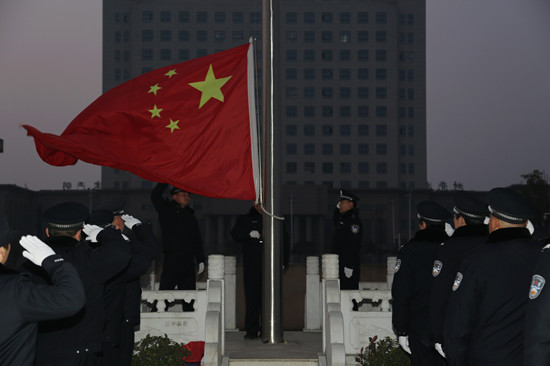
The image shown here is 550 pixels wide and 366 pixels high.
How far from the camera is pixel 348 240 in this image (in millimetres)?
13344

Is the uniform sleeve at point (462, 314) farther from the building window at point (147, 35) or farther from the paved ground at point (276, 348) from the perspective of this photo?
the building window at point (147, 35)

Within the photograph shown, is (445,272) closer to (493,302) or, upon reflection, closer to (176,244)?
(493,302)

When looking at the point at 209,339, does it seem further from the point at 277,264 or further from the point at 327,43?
the point at 327,43

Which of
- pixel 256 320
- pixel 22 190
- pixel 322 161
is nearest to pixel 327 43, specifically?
pixel 322 161

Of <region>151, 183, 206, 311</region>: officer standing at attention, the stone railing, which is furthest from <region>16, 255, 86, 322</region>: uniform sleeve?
<region>151, 183, 206, 311</region>: officer standing at attention

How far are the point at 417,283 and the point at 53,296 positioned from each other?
4243mm

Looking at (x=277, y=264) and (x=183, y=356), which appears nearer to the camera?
(x=183, y=356)

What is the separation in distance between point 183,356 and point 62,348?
166 inches

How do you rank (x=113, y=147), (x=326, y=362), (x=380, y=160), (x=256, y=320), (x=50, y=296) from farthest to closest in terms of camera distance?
(x=380, y=160) → (x=256, y=320) → (x=113, y=147) → (x=326, y=362) → (x=50, y=296)

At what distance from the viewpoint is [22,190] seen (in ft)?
407

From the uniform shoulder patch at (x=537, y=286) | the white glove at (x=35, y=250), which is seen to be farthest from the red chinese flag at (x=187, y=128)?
the uniform shoulder patch at (x=537, y=286)

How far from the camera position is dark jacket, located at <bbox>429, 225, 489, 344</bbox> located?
640cm

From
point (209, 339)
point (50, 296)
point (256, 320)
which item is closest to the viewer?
point (50, 296)

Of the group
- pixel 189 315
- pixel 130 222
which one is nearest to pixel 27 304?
pixel 130 222
